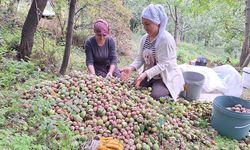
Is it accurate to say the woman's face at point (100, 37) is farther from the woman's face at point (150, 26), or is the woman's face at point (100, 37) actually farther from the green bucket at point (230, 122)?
the green bucket at point (230, 122)

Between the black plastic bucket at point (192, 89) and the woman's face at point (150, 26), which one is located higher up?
the woman's face at point (150, 26)

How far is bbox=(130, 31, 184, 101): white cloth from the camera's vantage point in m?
3.93

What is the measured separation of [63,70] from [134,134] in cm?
217

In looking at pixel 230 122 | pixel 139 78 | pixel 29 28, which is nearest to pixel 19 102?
pixel 139 78

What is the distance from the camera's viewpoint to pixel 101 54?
4.54m

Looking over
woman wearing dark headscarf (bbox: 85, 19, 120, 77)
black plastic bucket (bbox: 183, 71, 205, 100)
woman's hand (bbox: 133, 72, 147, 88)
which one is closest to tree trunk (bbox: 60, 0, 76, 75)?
woman wearing dark headscarf (bbox: 85, 19, 120, 77)

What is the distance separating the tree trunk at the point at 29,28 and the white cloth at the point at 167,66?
201 centimetres

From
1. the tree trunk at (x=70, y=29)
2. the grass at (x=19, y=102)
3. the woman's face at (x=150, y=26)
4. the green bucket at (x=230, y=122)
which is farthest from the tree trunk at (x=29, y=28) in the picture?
the green bucket at (x=230, y=122)

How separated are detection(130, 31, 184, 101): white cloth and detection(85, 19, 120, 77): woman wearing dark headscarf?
0.61 meters

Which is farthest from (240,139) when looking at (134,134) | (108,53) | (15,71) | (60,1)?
(60,1)

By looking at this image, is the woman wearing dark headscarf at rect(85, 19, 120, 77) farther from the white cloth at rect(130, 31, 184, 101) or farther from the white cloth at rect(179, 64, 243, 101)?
the white cloth at rect(179, 64, 243, 101)

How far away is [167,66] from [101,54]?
110 centimetres

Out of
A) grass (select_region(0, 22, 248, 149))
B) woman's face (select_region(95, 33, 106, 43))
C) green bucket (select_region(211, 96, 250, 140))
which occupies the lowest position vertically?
green bucket (select_region(211, 96, 250, 140))

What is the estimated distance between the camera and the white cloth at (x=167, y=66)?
3.93 meters
